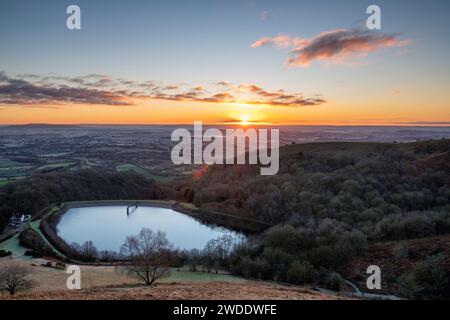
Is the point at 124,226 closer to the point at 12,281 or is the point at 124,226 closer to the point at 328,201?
the point at 328,201

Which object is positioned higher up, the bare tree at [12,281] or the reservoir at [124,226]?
the bare tree at [12,281]

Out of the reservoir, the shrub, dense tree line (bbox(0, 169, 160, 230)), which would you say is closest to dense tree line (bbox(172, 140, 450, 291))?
the shrub

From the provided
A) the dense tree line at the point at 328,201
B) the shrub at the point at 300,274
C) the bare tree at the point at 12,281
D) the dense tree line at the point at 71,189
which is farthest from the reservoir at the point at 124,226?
the bare tree at the point at 12,281

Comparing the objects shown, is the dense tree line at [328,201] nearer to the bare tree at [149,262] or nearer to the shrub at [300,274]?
the shrub at [300,274]

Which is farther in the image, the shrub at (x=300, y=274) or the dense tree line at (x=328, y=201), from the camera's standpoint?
the dense tree line at (x=328, y=201)

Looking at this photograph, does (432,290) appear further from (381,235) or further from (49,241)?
(49,241)

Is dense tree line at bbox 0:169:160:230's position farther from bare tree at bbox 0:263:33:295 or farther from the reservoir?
bare tree at bbox 0:263:33:295

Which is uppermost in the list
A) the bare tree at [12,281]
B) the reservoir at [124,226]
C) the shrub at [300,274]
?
the bare tree at [12,281]
